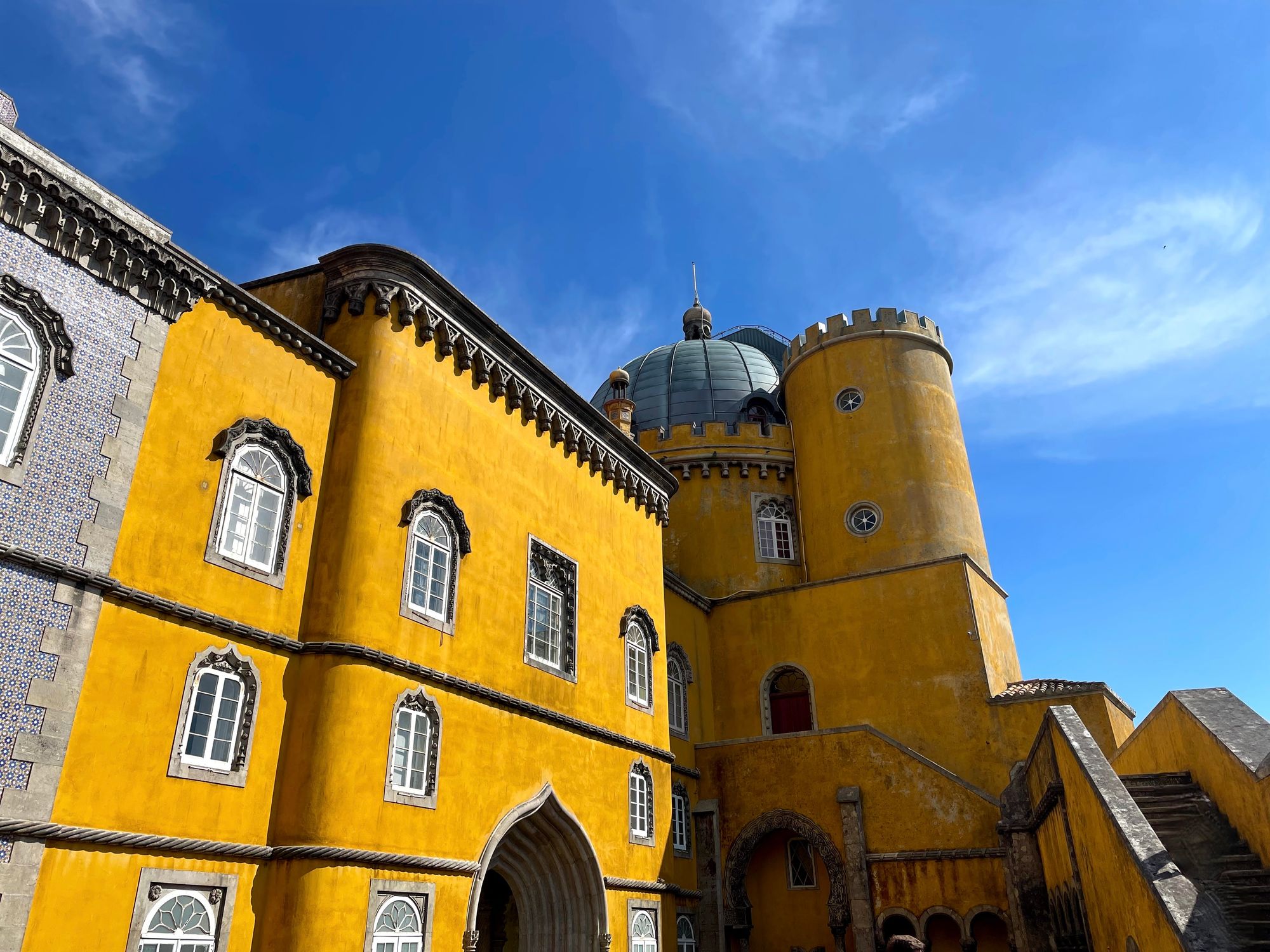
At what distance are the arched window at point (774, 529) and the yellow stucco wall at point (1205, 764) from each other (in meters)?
11.9

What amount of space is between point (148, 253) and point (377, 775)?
22.4 feet

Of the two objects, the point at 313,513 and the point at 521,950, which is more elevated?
the point at 313,513

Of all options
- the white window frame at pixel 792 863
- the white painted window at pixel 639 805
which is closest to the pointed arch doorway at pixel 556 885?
the white painted window at pixel 639 805

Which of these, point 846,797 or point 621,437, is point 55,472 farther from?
point 846,797

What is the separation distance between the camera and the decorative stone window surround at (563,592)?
15992 mm

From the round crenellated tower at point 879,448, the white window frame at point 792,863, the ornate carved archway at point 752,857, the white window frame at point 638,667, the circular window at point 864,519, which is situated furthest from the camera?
the circular window at point 864,519

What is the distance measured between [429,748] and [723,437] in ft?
58.0

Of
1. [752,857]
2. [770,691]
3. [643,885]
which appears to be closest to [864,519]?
[770,691]

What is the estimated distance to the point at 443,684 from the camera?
13.1 metres

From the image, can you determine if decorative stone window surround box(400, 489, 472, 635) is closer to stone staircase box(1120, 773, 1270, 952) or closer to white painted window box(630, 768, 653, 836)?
white painted window box(630, 768, 653, 836)

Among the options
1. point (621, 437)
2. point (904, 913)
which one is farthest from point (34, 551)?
point (904, 913)

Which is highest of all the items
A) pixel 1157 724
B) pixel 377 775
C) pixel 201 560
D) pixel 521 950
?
pixel 201 560

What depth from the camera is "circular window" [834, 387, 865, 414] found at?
2703 centimetres

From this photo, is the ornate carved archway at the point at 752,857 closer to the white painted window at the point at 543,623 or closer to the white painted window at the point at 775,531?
the white painted window at the point at 543,623
